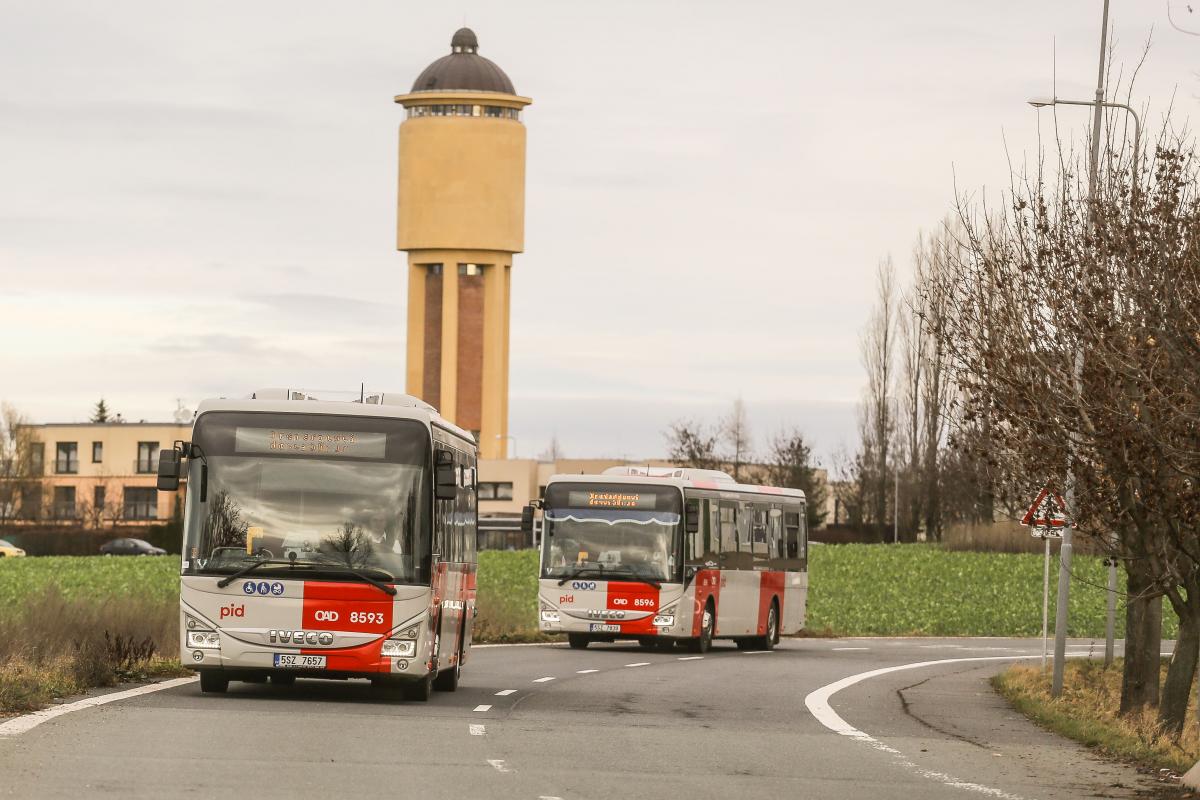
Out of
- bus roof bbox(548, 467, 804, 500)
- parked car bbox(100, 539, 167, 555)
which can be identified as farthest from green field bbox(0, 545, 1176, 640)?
parked car bbox(100, 539, 167, 555)

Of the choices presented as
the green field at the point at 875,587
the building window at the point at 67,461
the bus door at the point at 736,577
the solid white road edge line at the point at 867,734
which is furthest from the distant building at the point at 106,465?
the solid white road edge line at the point at 867,734

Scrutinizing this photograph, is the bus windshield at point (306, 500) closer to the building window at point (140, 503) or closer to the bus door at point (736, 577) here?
the bus door at point (736, 577)

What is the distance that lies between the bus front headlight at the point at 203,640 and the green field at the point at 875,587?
1911cm

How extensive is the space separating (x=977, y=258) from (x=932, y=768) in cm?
639

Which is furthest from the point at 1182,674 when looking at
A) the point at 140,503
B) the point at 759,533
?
the point at 140,503

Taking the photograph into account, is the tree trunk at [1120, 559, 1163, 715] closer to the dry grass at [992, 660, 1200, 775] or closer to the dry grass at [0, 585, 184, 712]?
the dry grass at [992, 660, 1200, 775]

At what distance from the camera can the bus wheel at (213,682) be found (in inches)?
812

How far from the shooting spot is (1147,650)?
2256 centimetres

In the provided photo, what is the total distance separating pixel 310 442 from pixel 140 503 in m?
120

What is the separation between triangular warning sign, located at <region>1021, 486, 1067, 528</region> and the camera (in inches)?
797

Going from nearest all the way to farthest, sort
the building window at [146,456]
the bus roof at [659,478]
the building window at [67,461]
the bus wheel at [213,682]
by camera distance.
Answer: the bus wheel at [213,682] → the bus roof at [659,478] → the building window at [146,456] → the building window at [67,461]

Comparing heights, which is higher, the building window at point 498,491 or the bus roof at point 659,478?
the building window at point 498,491

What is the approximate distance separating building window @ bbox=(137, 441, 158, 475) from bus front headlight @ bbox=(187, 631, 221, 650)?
120314mm

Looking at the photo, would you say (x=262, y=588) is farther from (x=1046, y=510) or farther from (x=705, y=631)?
(x=705, y=631)
